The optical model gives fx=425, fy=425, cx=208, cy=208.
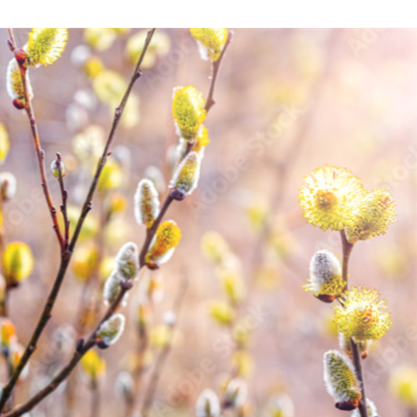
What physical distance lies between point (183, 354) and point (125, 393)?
1.19 m

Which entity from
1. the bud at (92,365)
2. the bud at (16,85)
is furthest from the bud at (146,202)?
the bud at (92,365)

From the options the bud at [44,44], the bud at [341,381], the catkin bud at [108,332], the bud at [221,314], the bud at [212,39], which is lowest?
the bud at [341,381]

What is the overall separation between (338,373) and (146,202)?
0.26 m

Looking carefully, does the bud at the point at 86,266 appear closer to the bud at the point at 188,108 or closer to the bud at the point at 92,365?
the bud at the point at 92,365

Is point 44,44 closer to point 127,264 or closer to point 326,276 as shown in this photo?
point 127,264

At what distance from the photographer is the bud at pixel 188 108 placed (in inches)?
16.8

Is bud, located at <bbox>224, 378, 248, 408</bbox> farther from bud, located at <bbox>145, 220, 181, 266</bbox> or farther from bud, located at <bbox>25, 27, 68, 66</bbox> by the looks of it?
bud, located at <bbox>25, 27, 68, 66</bbox>

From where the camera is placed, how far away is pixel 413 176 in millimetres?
1465

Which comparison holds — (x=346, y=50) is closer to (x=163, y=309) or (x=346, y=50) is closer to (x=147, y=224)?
(x=163, y=309)

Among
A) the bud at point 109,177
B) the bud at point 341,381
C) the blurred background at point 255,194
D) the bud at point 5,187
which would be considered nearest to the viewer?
the bud at point 341,381

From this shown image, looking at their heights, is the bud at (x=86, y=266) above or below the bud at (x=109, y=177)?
below

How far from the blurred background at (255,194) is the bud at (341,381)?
1.94ft

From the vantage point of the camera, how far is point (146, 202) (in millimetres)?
473

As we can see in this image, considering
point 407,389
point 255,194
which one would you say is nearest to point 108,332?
point 407,389
